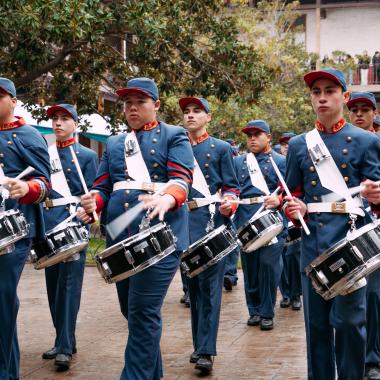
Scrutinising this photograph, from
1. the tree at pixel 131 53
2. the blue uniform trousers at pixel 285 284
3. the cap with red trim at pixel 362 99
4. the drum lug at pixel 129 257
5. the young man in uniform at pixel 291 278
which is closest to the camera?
the drum lug at pixel 129 257

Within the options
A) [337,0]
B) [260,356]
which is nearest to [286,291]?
[260,356]

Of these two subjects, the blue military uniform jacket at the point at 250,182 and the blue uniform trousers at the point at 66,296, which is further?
the blue military uniform jacket at the point at 250,182

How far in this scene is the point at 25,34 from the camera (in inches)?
492

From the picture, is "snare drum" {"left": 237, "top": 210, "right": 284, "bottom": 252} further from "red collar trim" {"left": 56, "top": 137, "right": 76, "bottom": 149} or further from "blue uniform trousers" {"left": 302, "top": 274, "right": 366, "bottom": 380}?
"blue uniform trousers" {"left": 302, "top": 274, "right": 366, "bottom": 380}

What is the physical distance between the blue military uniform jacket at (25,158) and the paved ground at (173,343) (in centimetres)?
174

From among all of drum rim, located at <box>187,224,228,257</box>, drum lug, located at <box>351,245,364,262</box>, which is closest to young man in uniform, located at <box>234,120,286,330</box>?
drum rim, located at <box>187,224,228,257</box>

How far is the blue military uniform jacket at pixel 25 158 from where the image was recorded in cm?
626

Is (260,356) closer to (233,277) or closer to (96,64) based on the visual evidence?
(233,277)

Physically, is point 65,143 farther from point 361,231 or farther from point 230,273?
point 230,273

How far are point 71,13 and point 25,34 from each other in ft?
3.22

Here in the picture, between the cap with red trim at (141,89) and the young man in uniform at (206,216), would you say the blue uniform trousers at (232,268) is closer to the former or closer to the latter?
the young man in uniform at (206,216)

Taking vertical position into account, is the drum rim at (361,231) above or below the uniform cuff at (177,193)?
below

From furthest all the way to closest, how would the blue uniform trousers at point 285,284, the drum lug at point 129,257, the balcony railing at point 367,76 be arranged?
1. the balcony railing at point 367,76
2. the blue uniform trousers at point 285,284
3. the drum lug at point 129,257

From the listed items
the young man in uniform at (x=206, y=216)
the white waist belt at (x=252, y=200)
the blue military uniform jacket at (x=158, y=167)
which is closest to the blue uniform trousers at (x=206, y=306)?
the young man in uniform at (x=206, y=216)
